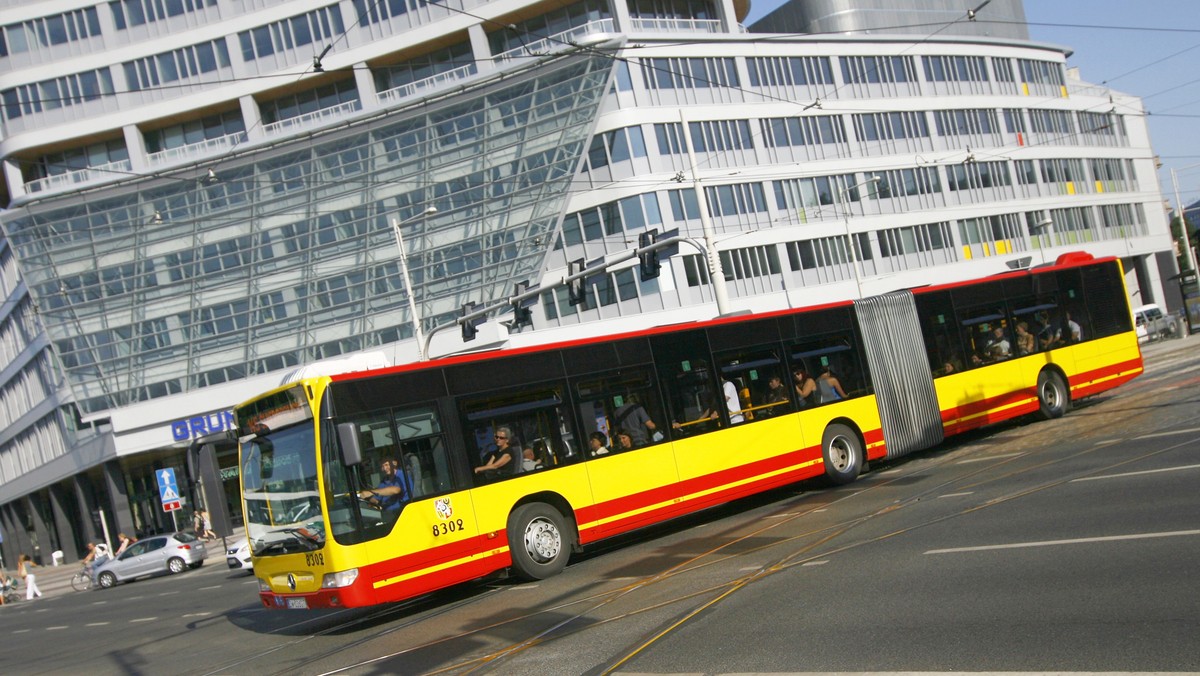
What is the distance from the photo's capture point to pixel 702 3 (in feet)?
179

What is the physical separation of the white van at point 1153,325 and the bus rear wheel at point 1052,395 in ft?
122

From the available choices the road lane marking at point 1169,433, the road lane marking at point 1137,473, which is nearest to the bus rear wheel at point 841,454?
the road lane marking at point 1169,433

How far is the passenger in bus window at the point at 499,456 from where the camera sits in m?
13.2

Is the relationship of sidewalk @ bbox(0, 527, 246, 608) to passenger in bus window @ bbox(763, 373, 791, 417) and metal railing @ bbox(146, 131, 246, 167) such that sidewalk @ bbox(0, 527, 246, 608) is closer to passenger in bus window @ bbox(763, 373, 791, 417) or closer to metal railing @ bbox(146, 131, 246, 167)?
metal railing @ bbox(146, 131, 246, 167)

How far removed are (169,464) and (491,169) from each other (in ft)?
73.5

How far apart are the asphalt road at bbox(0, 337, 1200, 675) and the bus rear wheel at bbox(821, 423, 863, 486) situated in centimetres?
30

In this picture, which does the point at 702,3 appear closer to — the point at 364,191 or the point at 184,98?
the point at 364,191

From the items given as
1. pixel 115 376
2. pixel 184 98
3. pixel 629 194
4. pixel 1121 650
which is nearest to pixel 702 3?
pixel 629 194

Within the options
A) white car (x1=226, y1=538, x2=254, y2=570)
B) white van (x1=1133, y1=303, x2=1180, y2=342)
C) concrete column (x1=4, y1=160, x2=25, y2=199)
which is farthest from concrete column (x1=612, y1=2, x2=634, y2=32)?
white van (x1=1133, y1=303, x2=1180, y2=342)

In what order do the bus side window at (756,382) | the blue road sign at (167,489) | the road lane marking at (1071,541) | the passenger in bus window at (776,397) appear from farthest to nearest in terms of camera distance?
the blue road sign at (167,489), the passenger in bus window at (776,397), the bus side window at (756,382), the road lane marking at (1071,541)

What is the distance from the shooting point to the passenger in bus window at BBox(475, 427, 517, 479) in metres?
13.2

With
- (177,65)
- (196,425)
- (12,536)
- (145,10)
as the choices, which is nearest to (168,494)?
(196,425)

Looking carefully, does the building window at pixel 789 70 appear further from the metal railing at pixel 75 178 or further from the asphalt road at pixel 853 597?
the asphalt road at pixel 853 597

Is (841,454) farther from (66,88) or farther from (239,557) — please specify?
(66,88)
